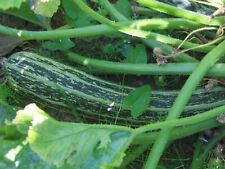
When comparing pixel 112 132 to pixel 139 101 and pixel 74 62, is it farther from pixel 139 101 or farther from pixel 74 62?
pixel 74 62

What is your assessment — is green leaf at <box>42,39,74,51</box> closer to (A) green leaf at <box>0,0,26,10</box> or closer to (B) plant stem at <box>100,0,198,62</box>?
(B) plant stem at <box>100,0,198,62</box>

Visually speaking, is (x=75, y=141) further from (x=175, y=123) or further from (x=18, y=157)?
(x=175, y=123)

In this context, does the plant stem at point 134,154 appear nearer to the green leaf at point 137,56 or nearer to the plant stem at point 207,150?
the plant stem at point 207,150

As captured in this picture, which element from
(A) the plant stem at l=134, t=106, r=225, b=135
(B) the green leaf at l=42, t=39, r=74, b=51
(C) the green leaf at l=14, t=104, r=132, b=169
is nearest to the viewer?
(C) the green leaf at l=14, t=104, r=132, b=169

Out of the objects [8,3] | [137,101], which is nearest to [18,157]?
[8,3]

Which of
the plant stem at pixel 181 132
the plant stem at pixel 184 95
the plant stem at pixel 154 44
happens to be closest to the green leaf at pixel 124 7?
the plant stem at pixel 154 44

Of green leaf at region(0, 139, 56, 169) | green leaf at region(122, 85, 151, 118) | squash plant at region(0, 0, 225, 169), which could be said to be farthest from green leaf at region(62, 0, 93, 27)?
green leaf at region(0, 139, 56, 169)
